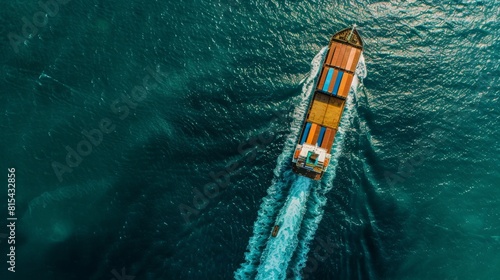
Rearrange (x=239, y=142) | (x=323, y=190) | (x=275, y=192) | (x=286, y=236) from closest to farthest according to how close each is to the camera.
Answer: (x=286, y=236) → (x=275, y=192) → (x=323, y=190) → (x=239, y=142)

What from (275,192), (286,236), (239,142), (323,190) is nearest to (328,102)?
(323,190)

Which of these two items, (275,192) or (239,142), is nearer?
(275,192)

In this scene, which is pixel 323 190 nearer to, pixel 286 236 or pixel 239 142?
pixel 286 236

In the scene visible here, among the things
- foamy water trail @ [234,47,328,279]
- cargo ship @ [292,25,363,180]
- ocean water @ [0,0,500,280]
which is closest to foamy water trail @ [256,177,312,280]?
ocean water @ [0,0,500,280]

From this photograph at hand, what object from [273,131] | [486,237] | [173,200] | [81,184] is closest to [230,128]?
[273,131]

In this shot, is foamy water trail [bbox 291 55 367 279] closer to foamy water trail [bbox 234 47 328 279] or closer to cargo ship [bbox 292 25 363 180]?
cargo ship [bbox 292 25 363 180]
